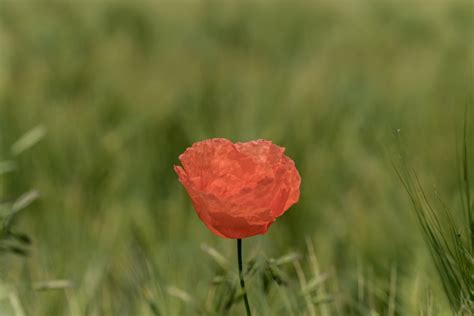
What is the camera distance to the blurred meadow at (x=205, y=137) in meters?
0.65

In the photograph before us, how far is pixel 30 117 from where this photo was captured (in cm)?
120

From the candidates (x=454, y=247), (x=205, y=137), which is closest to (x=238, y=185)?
(x=454, y=247)

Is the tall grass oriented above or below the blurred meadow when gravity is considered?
above

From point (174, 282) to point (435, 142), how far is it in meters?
0.56

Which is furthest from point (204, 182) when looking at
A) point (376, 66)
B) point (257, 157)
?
point (376, 66)

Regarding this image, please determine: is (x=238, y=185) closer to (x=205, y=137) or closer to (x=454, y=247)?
(x=454, y=247)

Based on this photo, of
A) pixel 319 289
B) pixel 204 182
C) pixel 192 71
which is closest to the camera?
pixel 204 182

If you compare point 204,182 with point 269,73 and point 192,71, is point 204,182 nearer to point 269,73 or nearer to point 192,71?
point 192,71

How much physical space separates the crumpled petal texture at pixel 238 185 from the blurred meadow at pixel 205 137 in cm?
6

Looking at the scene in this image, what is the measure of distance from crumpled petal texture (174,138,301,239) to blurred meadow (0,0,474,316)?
6cm

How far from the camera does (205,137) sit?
108 centimetres

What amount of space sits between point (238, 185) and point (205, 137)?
71cm

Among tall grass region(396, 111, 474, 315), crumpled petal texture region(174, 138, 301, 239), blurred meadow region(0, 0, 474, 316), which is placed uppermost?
crumpled petal texture region(174, 138, 301, 239)

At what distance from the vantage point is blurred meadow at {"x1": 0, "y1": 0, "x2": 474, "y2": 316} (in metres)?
0.65
